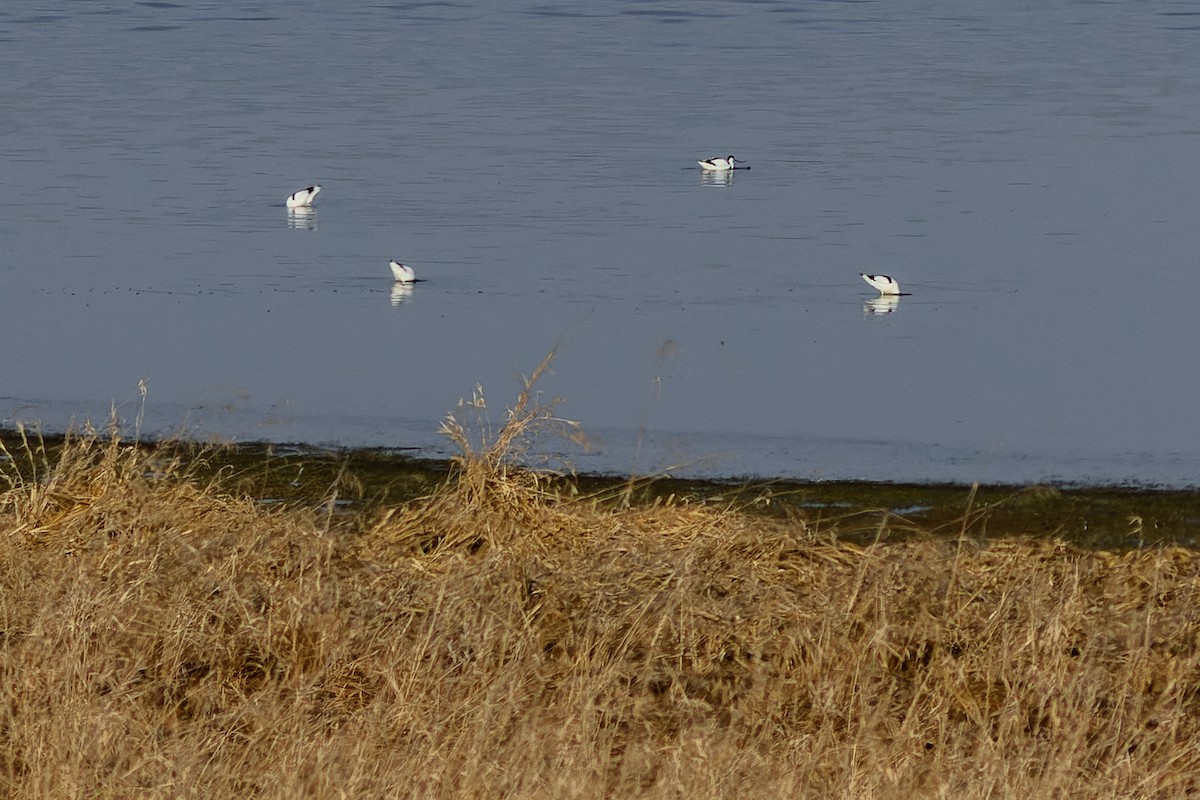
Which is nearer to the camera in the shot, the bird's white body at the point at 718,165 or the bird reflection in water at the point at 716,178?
the bird reflection in water at the point at 716,178

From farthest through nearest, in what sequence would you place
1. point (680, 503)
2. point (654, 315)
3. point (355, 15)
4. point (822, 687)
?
point (355, 15) < point (654, 315) < point (680, 503) < point (822, 687)

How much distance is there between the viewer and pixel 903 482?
11.0 meters

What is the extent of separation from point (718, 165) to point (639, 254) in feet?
19.4

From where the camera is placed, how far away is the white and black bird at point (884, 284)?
16406 millimetres

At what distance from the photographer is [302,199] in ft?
69.1

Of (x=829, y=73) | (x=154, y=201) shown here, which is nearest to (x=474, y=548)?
(x=154, y=201)

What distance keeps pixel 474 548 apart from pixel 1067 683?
2.62m

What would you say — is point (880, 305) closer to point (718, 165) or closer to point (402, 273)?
point (402, 273)

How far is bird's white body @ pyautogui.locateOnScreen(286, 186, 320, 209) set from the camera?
2100 centimetres

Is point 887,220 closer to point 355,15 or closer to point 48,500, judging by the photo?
point 48,500

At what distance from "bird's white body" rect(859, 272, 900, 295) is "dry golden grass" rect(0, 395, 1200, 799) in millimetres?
8420

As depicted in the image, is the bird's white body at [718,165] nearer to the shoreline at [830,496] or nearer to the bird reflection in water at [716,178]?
the bird reflection in water at [716,178]

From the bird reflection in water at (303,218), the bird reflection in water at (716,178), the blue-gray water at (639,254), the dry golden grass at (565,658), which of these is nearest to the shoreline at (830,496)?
the blue-gray water at (639,254)

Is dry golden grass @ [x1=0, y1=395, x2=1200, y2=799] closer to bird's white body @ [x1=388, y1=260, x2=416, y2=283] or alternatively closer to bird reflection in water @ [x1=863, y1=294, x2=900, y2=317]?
bird reflection in water @ [x1=863, y1=294, x2=900, y2=317]
